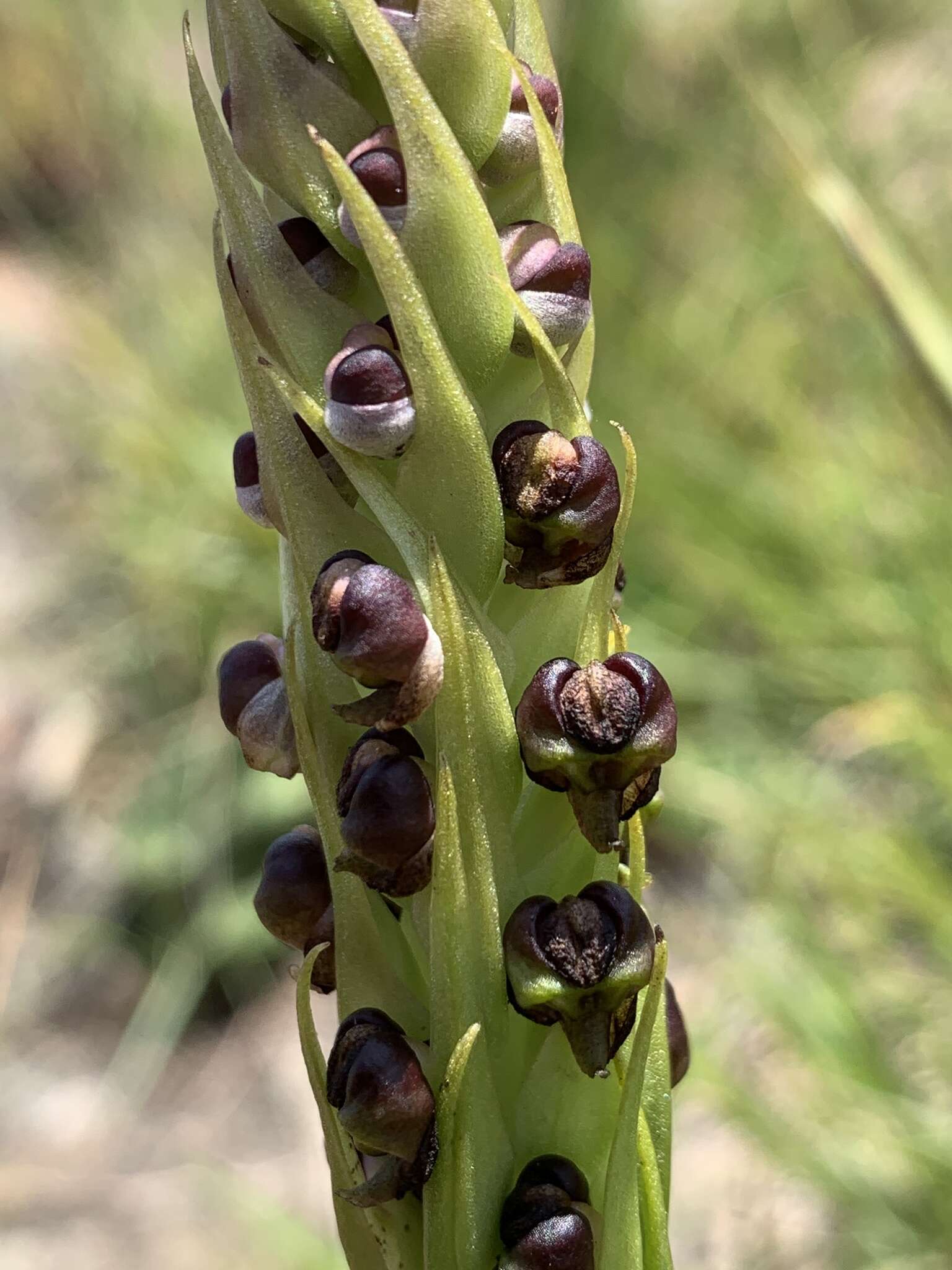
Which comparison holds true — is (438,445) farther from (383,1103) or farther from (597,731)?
(383,1103)

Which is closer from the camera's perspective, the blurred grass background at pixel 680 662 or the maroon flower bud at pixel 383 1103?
the maroon flower bud at pixel 383 1103

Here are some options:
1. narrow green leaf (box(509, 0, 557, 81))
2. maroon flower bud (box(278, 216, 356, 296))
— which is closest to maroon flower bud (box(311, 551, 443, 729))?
maroon flower bud (box(278, 216, 356, 296))

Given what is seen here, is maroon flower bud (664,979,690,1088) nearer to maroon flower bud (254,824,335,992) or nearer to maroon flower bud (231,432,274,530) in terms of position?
maroon flower bud (254,824,335,992)

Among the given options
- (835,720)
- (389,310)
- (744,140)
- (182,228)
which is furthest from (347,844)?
(182,228)

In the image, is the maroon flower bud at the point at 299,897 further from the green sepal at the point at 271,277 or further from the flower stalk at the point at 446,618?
the green sepal at the point at 271,277

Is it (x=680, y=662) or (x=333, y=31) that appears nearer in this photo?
(x=333, y=31)

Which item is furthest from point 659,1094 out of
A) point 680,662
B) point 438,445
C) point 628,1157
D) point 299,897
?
point 680,662

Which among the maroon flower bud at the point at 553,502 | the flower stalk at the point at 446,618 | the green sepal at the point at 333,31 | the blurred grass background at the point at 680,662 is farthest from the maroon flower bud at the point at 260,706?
the blurred grass background at the point at 680,662
